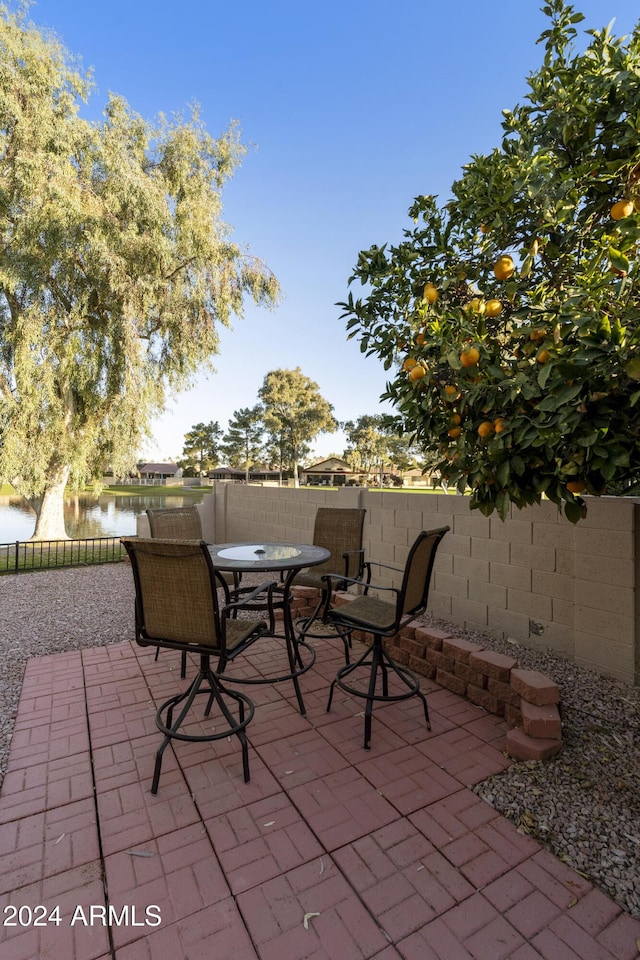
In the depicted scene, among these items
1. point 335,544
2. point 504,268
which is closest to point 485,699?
point 335,544

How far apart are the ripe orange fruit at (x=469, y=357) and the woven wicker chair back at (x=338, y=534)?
2.23 meters

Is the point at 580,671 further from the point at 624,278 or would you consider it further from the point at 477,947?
the point at 624,278

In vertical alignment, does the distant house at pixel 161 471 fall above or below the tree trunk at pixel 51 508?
above

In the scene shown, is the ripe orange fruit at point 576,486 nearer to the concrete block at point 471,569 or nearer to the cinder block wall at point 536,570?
the cinder block wall at point 536,570

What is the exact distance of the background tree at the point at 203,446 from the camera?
4684 centimetres

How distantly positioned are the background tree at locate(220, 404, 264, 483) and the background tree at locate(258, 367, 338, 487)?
2.34m

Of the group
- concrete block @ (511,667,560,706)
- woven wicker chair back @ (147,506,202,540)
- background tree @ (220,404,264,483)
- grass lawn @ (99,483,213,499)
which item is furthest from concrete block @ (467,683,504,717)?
background tree @ (220,404,264,483)

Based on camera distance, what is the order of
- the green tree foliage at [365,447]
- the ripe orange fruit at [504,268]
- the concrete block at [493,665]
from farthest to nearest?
the green tree foliage at [365,447] → the concrete block at [493,665] → the ripe orange fruit at [504,268]

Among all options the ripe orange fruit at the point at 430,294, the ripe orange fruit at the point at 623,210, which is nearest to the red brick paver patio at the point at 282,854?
the ripe orange fruit at the point at 430,294

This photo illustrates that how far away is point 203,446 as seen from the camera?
1852 inches

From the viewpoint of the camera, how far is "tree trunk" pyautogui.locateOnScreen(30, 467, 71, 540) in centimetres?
937

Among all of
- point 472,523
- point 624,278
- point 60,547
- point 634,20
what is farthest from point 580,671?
point 60,547

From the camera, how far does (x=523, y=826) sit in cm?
164

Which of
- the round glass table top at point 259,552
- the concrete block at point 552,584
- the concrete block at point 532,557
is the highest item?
the round glass table top at point 259,552
